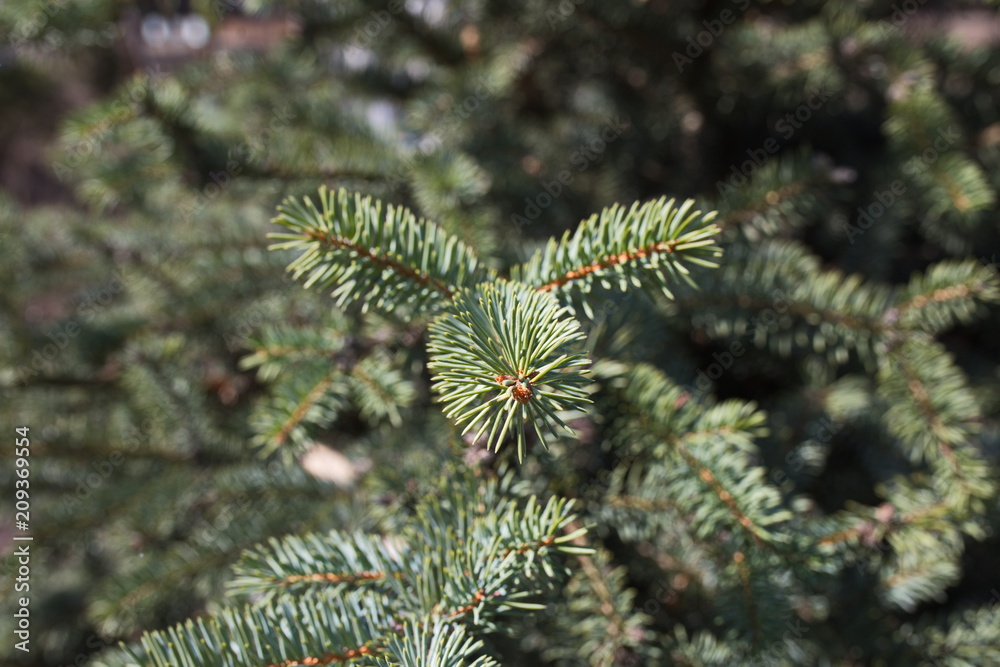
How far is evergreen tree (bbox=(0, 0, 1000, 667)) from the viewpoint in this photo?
1.44 ft

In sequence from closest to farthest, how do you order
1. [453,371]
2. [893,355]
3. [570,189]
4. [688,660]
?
[453,371] → [688,660] → [893,355] → [570,189]

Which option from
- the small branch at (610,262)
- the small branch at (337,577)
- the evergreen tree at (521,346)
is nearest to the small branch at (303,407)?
the evergreen tree at (521,346)

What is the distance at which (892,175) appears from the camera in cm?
84

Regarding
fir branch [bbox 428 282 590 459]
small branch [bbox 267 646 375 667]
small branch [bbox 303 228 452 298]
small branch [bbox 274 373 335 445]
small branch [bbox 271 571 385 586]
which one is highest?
small branch [bbox 303 228 452 298]

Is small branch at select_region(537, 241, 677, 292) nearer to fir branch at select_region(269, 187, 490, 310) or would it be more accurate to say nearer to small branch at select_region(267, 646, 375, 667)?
fir branch at select_region(269, 187, 490, 310)

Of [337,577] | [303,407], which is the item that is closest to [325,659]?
[337,577]

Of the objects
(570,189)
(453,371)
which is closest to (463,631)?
(453,371)

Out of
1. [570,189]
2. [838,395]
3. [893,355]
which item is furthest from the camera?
[570,189]

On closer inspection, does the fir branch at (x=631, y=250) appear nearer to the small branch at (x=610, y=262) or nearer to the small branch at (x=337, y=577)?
the small branch at (x=610, y=262)

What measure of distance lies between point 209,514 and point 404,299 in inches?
17.8

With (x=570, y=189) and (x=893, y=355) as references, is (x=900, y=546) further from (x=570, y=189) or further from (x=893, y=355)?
(x=570, y=189)

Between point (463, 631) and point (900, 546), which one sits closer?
point (463, 631)

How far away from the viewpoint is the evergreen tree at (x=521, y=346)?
0.44m

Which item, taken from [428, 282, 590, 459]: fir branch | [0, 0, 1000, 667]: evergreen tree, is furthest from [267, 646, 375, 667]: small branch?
[428, 282, 590, 459]: fir branch
